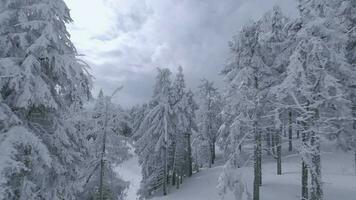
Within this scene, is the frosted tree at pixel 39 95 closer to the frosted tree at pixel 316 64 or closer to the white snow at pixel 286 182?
the frosted tree at pixel 316 64

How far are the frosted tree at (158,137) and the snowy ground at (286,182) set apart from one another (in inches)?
97.4

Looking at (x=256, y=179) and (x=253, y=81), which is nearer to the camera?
(x=256, y=179)

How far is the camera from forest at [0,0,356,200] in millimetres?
9133

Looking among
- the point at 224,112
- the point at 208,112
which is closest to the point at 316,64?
the point at 224,112

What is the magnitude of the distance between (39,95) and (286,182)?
22.6 metres

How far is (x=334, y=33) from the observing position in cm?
1342

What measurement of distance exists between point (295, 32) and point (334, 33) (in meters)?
2.48

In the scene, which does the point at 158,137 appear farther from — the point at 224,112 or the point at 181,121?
the point at 224,112

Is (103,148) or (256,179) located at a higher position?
(103,148)

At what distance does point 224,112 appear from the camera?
22078mm

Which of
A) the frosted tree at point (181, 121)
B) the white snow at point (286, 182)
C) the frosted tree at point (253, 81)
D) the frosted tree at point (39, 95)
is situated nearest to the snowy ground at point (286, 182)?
the white snow at point (286, 182)

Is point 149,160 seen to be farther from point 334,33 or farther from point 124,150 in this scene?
point 334,33

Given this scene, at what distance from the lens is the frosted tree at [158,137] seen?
1410 inches

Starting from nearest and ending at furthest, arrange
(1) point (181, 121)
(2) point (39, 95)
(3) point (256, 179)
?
1. (2) point (39, 95)
2. (3) point (256, 179)
3. (1) point (181, 121)
